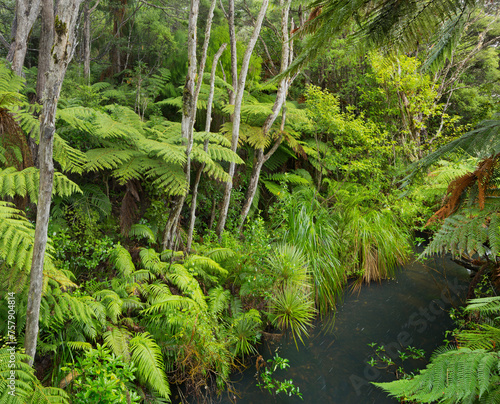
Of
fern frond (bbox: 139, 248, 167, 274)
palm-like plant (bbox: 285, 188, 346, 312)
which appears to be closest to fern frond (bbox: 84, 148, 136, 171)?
fern frond (bbox: 139, 248, 167, 274)

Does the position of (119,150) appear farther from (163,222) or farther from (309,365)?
(309,365)

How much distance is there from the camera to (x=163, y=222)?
4.83 meters

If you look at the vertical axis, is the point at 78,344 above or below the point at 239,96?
below

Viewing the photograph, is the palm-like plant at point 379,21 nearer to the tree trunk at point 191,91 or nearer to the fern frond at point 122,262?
the tree trunk at point 191,91

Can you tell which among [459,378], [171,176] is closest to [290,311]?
[171,176]

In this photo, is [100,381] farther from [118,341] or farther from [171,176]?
[171,176]

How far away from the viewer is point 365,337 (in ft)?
15.0

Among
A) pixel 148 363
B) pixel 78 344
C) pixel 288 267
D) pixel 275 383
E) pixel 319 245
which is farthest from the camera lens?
pixel 319 245

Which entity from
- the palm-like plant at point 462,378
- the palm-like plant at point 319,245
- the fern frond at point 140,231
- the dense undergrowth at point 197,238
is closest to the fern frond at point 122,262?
the dense undergrowth at point 197,238

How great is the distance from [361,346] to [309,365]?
845 millimetres

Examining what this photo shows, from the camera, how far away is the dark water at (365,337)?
11.9ft

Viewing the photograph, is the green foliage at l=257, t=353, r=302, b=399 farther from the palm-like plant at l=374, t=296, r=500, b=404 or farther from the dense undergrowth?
the palm-like plant at l=374, t=296, r=500, b=404

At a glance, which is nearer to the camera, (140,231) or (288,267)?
(140,231)

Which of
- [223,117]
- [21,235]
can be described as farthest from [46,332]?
[223,117]
